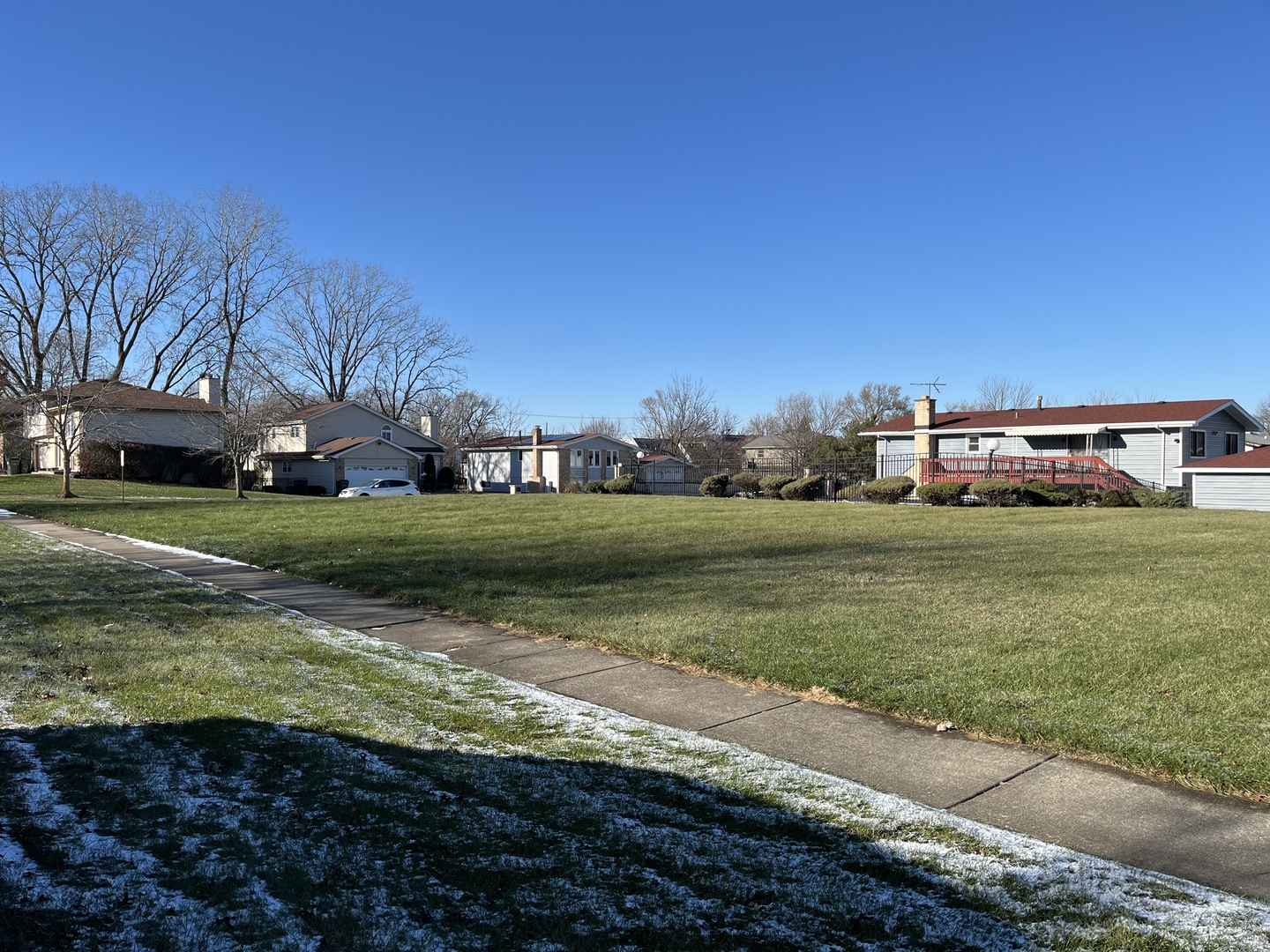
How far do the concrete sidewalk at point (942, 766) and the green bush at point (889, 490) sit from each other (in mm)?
22053

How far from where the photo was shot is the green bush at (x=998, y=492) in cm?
2628

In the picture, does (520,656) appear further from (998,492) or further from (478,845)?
(998,492)

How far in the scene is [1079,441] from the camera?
3638 centimetres

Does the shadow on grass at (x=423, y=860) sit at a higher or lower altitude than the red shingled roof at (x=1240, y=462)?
lower

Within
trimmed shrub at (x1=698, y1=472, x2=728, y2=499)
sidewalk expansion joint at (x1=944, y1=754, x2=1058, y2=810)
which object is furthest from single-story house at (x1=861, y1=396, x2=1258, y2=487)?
sidewalk expansion joint at (x1=944, y1=754, x2=1058, y2=810)

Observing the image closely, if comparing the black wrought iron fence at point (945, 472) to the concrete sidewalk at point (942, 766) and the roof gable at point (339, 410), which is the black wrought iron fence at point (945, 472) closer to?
the roof gable at point (339, 410)

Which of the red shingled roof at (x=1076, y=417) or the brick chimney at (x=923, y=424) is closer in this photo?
the red shingled roof at (x=1076, y=417)

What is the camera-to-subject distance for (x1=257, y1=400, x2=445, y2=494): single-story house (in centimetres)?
4731

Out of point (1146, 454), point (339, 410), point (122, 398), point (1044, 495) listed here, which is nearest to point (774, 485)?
point (1044, 495)

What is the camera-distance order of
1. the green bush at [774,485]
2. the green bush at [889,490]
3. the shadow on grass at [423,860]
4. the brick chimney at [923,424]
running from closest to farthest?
the shadow on grass at [423,860] < the green bush at [889,490] < the green bush at [774,485] < the brick chimney at [923,424]

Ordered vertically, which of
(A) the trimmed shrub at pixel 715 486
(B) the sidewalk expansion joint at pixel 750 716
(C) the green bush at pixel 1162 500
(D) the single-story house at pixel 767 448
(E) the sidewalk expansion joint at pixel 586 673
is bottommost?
(B) the sidewalk expansion joint at pixel 750 716

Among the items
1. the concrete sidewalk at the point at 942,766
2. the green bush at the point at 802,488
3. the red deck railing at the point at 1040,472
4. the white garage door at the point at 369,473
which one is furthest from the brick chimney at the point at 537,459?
the concrete sidewalk at the point at 942,766

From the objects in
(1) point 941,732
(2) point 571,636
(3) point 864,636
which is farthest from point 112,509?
(1) point 941,732

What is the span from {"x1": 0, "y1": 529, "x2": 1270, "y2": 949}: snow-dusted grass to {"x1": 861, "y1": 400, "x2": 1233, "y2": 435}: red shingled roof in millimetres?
34947
